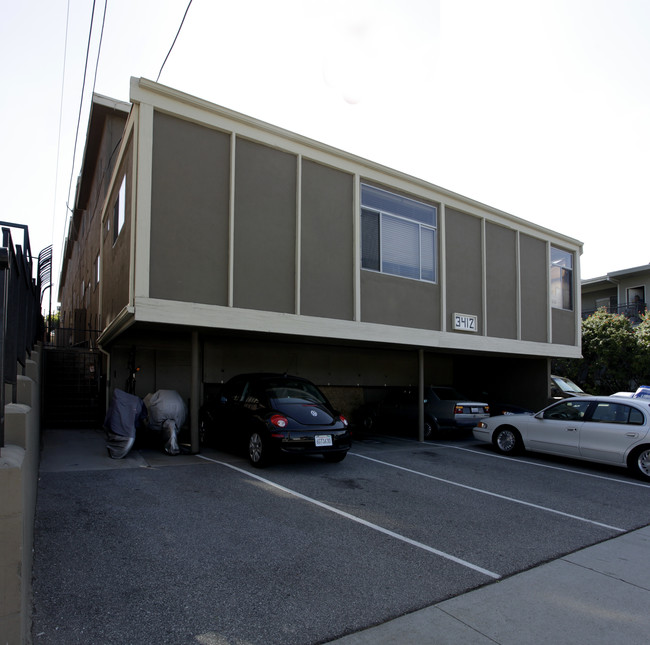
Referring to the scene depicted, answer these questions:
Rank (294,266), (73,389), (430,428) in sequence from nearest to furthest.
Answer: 1. (294,266)
2. (430,428)
3. (73,389)

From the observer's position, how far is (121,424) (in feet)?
28.9

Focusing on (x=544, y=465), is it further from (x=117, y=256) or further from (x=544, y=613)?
(x=117, y=256)

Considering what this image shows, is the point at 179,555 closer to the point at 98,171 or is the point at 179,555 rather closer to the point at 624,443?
the point at 624,443

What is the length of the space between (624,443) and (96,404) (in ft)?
41.4

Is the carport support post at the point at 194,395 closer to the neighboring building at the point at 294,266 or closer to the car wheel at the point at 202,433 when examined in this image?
the neighboring building at the point at 294,266

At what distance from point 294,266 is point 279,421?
3.28m

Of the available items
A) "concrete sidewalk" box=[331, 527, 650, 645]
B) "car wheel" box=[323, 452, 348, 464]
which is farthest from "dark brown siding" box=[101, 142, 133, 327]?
"concrete sidewalk" box=[331, 527, 650, 645]

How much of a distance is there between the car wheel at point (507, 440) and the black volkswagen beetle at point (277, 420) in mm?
4307

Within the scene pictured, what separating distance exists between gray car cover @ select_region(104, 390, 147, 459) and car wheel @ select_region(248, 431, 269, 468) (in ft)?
6.91

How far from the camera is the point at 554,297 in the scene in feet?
52.6

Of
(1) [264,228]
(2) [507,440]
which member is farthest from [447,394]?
(1) [264,228]

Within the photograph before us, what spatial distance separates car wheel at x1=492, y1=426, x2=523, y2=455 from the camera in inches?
431

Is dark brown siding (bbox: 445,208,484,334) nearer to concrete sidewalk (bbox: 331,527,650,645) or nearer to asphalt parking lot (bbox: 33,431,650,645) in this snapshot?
asphalt parking lot (bbox: 33,431,650,645)

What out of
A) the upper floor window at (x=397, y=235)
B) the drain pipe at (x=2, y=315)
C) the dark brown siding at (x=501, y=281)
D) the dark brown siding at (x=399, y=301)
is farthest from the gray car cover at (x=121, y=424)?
the dark brown siding at (x=501, y=281)
